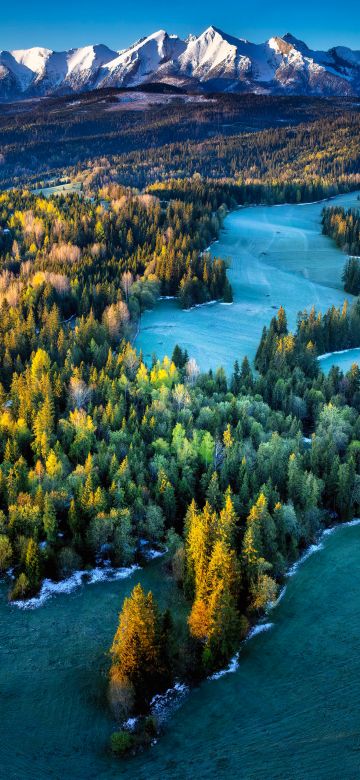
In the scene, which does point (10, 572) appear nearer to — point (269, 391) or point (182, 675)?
point (182, 675)

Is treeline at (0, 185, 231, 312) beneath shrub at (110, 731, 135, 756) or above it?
above

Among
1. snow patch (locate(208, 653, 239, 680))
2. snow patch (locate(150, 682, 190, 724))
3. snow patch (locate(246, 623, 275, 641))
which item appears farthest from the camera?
snow patch (locate(246, 623, 275, 641))

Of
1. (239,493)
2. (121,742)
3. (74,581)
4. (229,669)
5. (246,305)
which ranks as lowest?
(229,669)

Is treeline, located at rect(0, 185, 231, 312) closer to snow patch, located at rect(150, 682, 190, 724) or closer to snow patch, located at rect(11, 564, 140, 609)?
snow patch, located at rect(11, 564, 140, 609)

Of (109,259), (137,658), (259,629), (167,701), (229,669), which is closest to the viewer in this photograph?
(137,658)

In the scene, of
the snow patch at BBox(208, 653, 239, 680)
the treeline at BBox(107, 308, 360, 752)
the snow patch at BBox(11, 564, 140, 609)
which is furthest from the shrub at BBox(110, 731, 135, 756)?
the snow patch at BBox(11, 564, 140, 609)

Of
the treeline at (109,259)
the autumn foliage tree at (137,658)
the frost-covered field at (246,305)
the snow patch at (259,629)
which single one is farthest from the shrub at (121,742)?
the treeline at (109,259)

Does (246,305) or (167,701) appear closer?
(167,701)

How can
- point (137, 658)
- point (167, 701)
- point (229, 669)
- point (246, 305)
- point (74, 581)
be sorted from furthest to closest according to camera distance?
1. point (246, 305)
2. point (74, 581)
3. point (229, 669)
4. point (167, 701)
5. point (137, 658)

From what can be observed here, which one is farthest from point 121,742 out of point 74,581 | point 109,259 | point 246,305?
point 109,259

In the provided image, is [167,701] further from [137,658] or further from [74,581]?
[74,581]

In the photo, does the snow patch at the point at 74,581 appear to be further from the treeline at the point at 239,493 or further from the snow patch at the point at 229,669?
the snow patch at the point at 229,669
